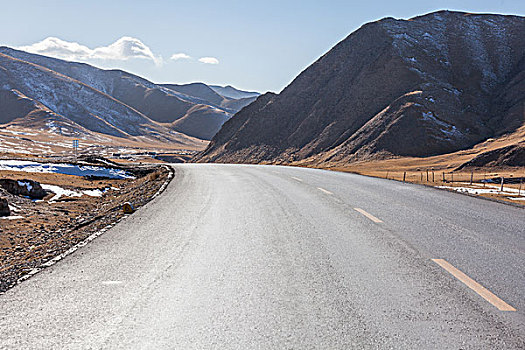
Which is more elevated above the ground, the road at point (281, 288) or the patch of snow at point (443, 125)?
the patch of snow at point (443, 125)

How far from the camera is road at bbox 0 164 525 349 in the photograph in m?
3.49

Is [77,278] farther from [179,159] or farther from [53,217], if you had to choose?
[179,159]

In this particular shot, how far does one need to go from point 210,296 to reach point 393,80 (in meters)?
71.8

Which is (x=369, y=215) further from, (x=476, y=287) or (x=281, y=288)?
(x=281, y=288)

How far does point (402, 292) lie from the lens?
4488 millimetres

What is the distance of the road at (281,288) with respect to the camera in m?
3.49

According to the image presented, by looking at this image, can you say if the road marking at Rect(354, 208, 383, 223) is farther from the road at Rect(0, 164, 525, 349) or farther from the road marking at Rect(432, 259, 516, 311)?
the road marking at Rect(432, 259, 516, 311)

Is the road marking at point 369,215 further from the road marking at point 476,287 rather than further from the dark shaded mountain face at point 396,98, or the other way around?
the dark shaded mountain face at point 396,98

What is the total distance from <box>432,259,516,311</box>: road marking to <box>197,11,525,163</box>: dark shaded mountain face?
55985 millimetres

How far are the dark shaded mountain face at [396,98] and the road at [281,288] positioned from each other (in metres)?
54.5

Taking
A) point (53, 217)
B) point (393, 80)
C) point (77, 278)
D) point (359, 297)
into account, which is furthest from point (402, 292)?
point (393, 80)

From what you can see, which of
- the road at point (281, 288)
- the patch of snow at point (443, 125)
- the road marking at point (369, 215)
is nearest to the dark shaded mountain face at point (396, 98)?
the patch of snow at point (443, 125)

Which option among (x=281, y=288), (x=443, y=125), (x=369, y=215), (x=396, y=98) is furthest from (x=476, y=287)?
(x=396, y=98)

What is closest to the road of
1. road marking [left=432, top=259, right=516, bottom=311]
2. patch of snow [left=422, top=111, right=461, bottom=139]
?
road marking [left=432, top=259, right=516, bottom=311]
